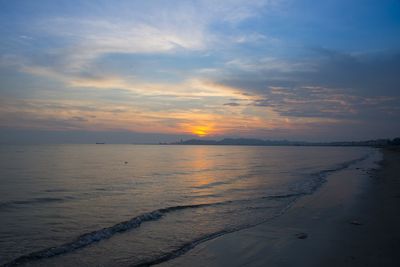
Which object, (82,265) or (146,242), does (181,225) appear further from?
(82,265)

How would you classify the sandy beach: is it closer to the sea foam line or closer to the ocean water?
the sea foam line

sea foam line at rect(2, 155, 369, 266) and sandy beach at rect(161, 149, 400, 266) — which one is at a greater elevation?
sandy beach at rect(161, 149, 400, 266)

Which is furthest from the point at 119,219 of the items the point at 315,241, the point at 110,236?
the point at 315,241

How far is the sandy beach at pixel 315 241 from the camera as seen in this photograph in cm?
892

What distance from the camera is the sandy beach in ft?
29.3

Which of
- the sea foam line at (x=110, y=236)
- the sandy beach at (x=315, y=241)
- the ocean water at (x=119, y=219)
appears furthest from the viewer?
the ocean water at (x=119, y=219)

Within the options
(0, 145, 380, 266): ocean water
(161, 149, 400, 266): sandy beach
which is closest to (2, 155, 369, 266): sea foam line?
(0, 145, 380, 266): ocean water

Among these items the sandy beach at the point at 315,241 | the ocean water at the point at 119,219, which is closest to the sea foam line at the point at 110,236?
the ocean water at the point at 119,219

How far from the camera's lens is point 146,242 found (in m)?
11.3

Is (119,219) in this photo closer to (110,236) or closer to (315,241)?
(110,236)

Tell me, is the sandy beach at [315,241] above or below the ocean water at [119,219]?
above

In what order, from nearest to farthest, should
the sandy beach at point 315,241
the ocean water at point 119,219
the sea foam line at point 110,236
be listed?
the sandy beach at point 315,241, the sea foam line at point 110,236, the ocean water at point 119,219

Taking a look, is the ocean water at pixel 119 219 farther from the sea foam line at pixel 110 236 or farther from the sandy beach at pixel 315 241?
the sandy beach at pixel 315 241

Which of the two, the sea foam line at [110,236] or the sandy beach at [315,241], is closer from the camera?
the sandy beach at [315,241]
